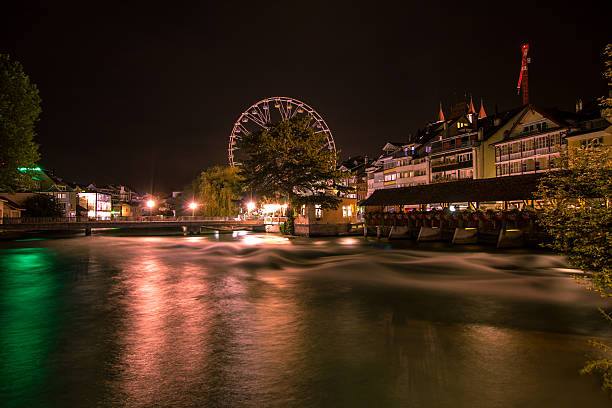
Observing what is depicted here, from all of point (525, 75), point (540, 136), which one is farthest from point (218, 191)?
point (525, 75)

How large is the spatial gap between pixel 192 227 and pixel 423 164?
48699 mm

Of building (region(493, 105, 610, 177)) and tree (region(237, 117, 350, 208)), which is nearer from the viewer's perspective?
tree (region(237, 117, 350, 208))

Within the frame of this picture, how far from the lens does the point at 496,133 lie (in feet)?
225

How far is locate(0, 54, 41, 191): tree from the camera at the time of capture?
31953 millimetres

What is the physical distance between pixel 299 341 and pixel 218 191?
2864 inches

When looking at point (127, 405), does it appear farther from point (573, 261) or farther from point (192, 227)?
point (192, 227)

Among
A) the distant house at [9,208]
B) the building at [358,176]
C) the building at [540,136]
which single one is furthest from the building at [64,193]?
the building at [540,136]

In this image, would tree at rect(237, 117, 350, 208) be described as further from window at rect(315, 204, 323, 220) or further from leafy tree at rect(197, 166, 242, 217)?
leafy tree at rect(197, 166, 242, 217)

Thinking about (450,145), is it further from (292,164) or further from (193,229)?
(193,229)

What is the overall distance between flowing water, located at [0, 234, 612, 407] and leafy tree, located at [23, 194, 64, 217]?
62696mm

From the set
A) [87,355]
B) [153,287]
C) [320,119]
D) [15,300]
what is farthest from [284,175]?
[87,355]

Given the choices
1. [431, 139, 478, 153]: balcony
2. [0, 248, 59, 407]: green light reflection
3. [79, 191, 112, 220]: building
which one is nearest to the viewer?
[0, 248, 59, 407]: green light reflection

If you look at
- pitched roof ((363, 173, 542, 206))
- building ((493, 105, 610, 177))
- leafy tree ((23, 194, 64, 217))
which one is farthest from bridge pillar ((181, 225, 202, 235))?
building ((493, 105, 610, 177))

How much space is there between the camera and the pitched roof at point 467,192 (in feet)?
114
